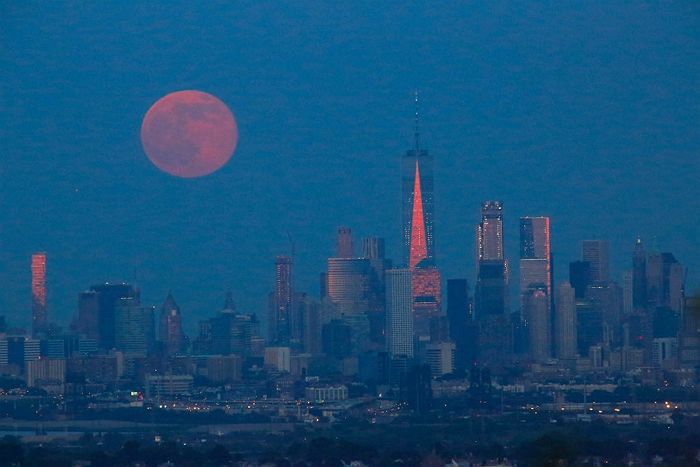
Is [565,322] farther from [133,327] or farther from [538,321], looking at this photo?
[133,327]

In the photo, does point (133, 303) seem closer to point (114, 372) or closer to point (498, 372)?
point (114, 372)

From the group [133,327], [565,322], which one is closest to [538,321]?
[565,322]

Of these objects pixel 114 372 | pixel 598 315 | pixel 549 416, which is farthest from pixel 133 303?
pixel 549 416

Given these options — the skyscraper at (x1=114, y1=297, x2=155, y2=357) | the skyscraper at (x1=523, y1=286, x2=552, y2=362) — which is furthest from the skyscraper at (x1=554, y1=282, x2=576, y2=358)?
the skyscraper at (x1=114, y1=297, x2=155, y2=357)

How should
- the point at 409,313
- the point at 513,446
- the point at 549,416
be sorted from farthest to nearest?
the point at 409,313, the point at 549,416, the point at 513,446

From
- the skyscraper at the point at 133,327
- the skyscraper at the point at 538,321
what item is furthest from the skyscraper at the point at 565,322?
the skyscraper at the point at 133,327

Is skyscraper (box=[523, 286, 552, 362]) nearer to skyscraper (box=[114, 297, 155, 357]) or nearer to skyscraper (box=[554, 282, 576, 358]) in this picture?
skyscraper (box=[554, 282, 576, 358])

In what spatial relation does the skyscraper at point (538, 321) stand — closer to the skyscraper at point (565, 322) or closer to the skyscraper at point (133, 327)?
the skyscraper at point (565, 322)

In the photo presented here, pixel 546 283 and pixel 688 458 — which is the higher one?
pixel 546 283
